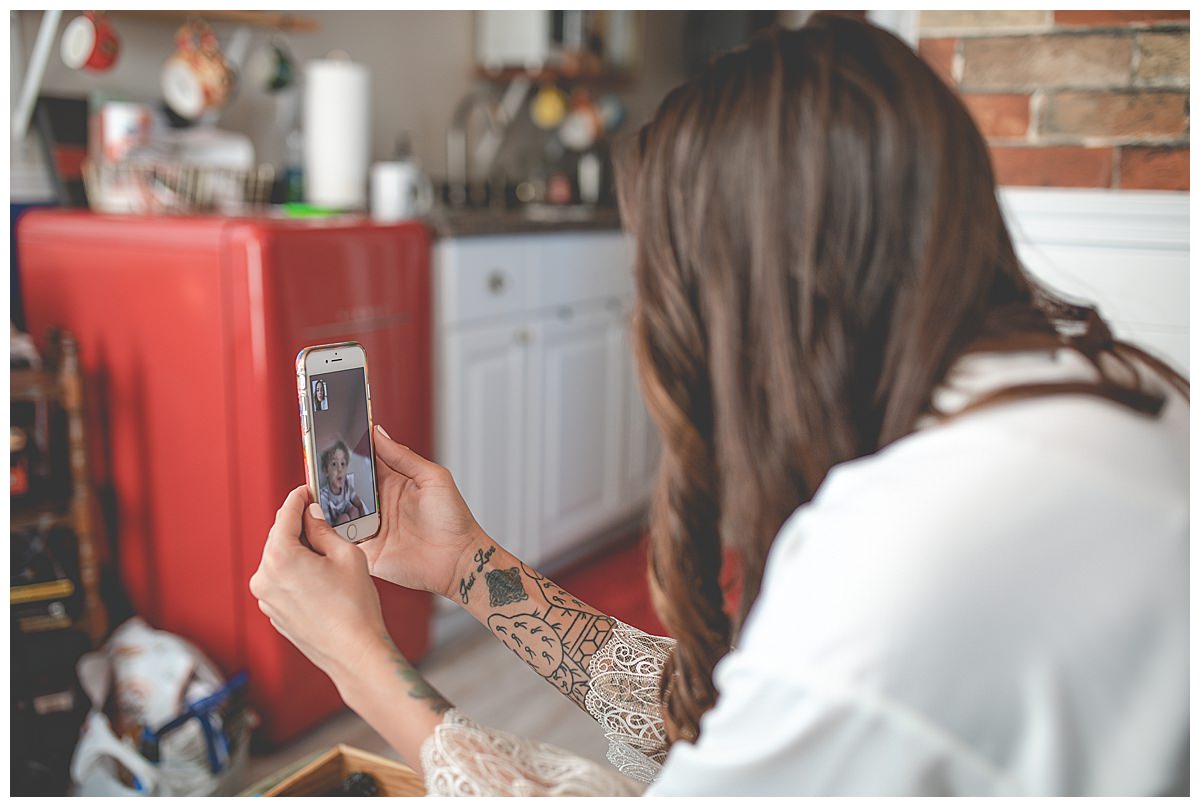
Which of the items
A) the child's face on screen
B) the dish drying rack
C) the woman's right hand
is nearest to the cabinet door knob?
the dish drying rack

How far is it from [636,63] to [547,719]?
7.20ft

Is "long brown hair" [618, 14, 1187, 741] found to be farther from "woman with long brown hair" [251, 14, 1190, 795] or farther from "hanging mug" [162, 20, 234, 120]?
"hanging mug" [162, 20, 234, 120]

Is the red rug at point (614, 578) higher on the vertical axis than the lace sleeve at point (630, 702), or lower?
lower

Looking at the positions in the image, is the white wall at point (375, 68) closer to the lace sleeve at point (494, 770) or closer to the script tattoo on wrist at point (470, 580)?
the script tattoo on wrist at point (470, 580)

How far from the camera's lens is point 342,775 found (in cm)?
110

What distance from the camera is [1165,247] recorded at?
1.40 meters

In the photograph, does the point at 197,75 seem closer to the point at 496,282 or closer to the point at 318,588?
the point at 496,282

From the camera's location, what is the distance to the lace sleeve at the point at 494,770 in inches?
26.4

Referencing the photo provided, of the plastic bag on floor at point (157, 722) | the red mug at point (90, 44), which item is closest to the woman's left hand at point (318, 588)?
the plastic bag on floor at point (157, 722)

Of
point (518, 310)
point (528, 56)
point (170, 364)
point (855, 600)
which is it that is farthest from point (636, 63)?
point (855, 600)

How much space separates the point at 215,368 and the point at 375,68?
1142 millimetres

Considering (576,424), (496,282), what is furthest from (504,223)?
(576,424)

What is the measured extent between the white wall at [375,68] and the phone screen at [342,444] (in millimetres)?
1418
